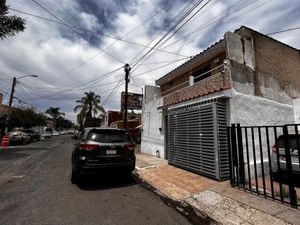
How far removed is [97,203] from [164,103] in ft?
23.7

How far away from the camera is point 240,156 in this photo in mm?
5355

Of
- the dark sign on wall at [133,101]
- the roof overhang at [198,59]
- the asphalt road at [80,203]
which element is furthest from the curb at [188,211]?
the dark sign on wall at [133,101]

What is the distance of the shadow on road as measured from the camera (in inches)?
231

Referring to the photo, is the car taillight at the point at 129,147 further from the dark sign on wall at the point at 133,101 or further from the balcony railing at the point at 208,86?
the dark sign on wall at the point at 133,101

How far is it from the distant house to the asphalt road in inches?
102

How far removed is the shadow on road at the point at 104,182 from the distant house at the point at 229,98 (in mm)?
2578

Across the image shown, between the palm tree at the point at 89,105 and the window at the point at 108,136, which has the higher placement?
the palm tree at the point at 89,105

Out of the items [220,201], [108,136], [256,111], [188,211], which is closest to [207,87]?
[256,111]

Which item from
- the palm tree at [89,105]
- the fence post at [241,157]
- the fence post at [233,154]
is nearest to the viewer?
the fence post at [241,157]

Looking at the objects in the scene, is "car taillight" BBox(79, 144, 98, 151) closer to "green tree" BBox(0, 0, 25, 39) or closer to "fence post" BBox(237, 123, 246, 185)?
"fence post" BBox(237, 123, 246, 185)

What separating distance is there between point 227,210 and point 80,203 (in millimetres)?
3395

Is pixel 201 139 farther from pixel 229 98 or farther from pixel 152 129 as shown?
pixel 152 129

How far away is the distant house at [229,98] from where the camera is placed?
656 centimetres

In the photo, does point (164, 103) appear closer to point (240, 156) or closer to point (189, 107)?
point (189, 107)
